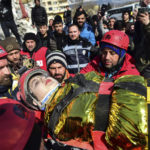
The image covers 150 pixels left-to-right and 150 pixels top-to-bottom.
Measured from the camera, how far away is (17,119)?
1.25 metres

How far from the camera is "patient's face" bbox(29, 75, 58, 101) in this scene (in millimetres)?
1603

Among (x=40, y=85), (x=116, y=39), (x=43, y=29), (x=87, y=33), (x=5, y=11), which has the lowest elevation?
(x=40, y=85)

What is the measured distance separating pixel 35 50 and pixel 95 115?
3701 mm

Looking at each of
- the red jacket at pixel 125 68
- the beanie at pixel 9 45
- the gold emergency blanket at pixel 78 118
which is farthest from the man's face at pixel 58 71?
the gold emergency blanket at pixel 78 118

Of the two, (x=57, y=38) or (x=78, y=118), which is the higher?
(x=57, y=38)

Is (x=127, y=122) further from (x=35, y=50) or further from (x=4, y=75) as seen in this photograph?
(x=35, y=50)

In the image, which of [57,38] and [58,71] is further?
[57,38]

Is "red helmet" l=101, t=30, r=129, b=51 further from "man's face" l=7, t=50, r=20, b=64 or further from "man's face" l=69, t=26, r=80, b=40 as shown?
"man's face" l=7, t=50, r=20, b=64

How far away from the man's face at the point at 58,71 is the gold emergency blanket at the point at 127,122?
78.3 inches

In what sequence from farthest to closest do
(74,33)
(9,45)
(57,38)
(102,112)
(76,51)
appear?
(57,38)
(9,45)
(74,33)
(76,51)
(102,112)

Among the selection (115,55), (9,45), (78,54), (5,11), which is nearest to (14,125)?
(115,55)

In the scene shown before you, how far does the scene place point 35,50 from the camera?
14.5 feet

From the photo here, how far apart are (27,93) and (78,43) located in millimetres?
2300

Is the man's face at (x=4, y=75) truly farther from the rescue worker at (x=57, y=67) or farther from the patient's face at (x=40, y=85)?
the patient's face at (x=40, y=85)
